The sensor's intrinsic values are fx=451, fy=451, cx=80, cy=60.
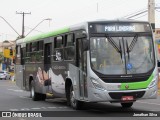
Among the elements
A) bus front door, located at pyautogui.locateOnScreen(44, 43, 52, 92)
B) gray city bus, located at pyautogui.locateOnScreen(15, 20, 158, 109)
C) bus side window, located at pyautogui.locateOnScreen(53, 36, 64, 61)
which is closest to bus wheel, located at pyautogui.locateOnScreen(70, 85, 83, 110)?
gray city bus, located at pyautogui.locateOnScreen(15, 20, 158, 109)

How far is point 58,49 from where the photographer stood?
57.7ft

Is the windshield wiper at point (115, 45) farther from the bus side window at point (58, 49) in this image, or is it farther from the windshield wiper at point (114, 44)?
the bus side window at point (58, 49)

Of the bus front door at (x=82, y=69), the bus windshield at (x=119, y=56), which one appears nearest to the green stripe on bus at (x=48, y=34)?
the bus front door at (x=82, y=69)

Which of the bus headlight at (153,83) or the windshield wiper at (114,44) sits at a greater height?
the windshield wiper at (114,44)

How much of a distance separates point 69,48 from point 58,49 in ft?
4.56

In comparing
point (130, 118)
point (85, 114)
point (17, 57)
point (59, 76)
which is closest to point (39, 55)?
point (59, 76)

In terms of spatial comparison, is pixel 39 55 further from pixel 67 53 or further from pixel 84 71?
pixel 84 71

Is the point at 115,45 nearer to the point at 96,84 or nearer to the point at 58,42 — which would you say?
the point at 96,84

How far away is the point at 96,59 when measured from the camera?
14.2 meters

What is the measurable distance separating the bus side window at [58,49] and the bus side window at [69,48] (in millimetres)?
560

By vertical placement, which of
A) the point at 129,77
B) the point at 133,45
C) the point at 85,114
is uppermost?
the point at 133,45

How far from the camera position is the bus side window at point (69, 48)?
16.0m

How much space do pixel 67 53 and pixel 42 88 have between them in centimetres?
405

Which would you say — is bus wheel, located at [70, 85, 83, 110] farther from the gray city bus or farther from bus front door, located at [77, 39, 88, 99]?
bus front door, located at [77, 39, 88, 99]
